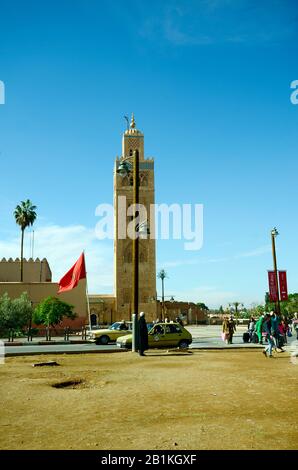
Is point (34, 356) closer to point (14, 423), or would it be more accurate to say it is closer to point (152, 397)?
point (152, 397)

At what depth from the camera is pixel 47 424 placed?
5.95m

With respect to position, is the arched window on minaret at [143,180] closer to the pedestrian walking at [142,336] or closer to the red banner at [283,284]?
the red banner at [283,284]

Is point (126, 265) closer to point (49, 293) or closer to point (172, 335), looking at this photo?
point (49, 293)

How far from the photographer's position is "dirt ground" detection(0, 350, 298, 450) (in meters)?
5.09

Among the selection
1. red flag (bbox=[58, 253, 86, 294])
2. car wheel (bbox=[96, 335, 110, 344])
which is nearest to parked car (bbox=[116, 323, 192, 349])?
car wheel (bbox=[96, 335, 110, 344])

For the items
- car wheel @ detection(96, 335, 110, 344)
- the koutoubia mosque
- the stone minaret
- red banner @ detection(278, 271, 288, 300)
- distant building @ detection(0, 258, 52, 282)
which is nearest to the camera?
car wheel @ detection(96, 335, 110, 344)

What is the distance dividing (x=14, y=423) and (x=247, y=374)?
650 cm

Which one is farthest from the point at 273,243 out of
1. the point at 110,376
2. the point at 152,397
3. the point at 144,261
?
the point at 144,261

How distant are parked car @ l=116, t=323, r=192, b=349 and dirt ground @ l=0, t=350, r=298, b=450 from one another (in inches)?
278

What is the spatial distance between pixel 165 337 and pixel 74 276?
1039cm

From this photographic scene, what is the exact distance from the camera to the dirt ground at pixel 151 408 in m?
5.09

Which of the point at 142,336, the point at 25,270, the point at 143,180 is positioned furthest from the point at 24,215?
the point at 142,336

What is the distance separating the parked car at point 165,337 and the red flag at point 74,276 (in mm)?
8497

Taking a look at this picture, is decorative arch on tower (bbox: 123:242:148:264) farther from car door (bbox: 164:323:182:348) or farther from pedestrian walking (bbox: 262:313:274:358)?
pedestrian walking (bbox: 262:313:274:358)
